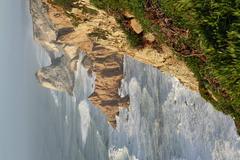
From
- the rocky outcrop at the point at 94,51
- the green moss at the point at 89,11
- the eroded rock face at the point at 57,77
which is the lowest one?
the eroded rock face at the point at 57,77

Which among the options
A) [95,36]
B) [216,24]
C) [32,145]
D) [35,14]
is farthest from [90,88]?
[32,145]

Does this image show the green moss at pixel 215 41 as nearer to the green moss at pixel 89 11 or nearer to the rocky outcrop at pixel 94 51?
the rocky outcrop at pixel 94 51

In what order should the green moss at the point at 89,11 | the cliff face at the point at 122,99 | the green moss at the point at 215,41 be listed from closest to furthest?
Answer: the green moss at the point at 215,41, the cliff face at the point at 122,99, the green moss at the point at 89,11

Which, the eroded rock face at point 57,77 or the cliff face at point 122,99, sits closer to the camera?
the cliff face at point 122,99

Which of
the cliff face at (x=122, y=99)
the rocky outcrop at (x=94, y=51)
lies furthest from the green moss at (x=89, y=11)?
the cliff face at (x=122, y=99)

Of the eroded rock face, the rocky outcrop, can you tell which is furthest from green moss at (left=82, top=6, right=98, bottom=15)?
the eroded rock face

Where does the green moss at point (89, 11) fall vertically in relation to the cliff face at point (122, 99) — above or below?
above

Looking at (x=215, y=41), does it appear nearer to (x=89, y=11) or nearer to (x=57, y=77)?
(x=89, y=11)

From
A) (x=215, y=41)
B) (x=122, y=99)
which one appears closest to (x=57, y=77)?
(x=122, y=99)

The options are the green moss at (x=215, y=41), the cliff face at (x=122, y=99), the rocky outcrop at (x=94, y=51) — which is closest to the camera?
the green moss at (x=215, y=41)
